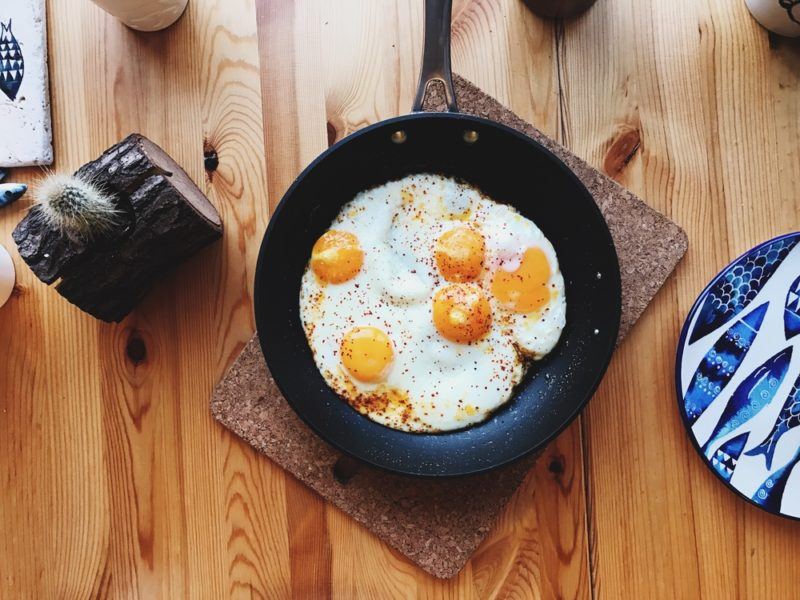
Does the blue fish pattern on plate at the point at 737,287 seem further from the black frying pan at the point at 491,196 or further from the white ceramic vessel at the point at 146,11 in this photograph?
the white ceramic vessel at the point at 146,11

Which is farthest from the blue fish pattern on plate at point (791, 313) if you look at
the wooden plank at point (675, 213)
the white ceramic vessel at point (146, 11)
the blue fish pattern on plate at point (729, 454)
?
the white ceramic vessel at point (146, 11)

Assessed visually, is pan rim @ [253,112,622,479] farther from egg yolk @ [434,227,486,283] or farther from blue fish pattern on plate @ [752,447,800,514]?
blue fish pattern on plate @ [752,447,800,514]

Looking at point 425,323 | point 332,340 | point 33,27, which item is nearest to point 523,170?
point 425,323

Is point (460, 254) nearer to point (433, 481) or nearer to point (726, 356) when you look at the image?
point (433, 481)

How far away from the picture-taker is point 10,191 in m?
1.79

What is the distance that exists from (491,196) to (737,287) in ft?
2.12

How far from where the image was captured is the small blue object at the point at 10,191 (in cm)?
179

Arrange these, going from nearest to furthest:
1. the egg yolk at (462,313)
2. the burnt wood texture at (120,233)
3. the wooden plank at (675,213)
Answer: the burnt wood texture at (120,233)
the egg yolk at (462,313)
the wooden plank at (675,213)

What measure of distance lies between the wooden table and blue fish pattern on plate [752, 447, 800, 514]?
0.07 m

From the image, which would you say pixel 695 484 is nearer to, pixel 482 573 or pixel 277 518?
pixel 482 573

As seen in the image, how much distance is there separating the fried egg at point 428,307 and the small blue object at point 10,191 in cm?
79

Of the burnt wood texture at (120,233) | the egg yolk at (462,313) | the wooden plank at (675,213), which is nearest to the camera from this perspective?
the burnt wood texture at (120,233)

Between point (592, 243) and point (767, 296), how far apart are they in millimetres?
480

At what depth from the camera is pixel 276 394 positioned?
70.1 inches
